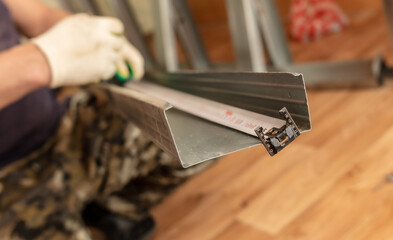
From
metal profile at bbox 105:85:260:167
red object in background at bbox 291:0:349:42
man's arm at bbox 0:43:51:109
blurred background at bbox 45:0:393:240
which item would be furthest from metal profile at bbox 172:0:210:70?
metal profile at bbox 105:85:260:167

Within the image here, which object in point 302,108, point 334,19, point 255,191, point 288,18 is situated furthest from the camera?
point 288,18

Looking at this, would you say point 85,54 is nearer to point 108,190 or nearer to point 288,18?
point 108,190

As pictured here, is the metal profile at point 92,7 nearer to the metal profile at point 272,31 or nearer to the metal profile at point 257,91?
the metal profile at point 272,31

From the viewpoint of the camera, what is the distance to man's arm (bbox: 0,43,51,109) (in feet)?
3.12

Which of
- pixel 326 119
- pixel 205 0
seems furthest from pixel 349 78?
pixel 205 0

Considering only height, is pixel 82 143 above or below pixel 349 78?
above

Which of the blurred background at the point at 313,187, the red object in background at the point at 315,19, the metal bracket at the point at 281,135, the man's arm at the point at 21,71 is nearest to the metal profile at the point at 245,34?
the blurred background at the point at 313,187

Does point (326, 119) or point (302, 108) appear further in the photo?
point (326, 119)

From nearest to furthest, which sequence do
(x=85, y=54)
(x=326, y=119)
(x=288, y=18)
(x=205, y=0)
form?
(x=85, y=54), (x=326, y=119), (x=288, y=18), (x=205, y=0)

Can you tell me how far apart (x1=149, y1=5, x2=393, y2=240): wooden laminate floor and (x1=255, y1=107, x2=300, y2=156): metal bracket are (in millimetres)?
412

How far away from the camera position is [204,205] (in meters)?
1.30

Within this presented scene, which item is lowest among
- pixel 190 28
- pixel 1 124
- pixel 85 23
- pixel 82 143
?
pixel 190 28

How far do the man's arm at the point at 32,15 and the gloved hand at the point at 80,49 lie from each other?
0.30 metres

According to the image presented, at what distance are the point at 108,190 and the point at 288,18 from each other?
5.37ft
